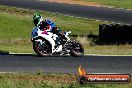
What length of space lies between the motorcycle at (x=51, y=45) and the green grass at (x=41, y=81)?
13.4ft

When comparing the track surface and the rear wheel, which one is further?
the rear wheel

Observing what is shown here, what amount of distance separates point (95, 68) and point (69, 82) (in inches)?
96.0

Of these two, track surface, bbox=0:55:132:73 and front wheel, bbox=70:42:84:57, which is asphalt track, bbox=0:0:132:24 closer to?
front wheel, bbox=70:42:84:57

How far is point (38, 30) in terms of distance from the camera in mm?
17500

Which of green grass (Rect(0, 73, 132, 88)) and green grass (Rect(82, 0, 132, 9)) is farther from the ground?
green grass (Rect(0, 73, 132, 88))

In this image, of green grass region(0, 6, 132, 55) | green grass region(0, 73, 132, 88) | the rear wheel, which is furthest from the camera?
green grass region(0, 6, 132, 55)

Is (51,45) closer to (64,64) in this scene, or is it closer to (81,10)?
(64,64)

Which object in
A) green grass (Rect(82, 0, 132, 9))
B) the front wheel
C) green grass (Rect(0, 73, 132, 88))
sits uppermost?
green grass (Rect(0, 73, 132, 88))

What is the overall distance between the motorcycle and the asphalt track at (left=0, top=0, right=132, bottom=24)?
2113 centimetres

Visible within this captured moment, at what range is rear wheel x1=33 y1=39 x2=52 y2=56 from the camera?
17.3m

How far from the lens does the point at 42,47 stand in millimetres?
17484

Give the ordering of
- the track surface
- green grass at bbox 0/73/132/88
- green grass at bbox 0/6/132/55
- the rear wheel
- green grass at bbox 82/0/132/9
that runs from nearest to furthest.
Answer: green grass at bbox 0/73/132/88
the track surface
the rear wheel
green grass at bbox 0/6/132/55
green grass at bbox 82/0/132/9

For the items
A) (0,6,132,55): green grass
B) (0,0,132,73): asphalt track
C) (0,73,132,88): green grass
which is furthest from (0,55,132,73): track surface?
(0,6,132,55): green grass

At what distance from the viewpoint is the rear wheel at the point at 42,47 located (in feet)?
56.6
